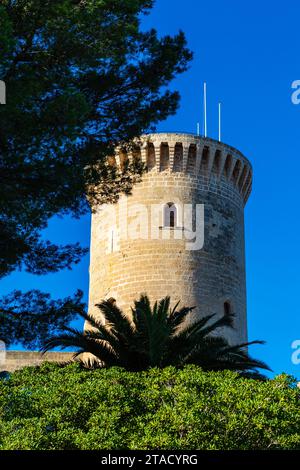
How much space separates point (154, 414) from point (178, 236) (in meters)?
11.0

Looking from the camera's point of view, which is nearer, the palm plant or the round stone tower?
the palm plant

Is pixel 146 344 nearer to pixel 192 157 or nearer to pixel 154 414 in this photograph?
pixel 154 414

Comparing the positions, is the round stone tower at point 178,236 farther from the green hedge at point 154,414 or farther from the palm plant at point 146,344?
the green hedge at point 154,414

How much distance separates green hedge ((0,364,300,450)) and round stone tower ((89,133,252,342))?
9.37m

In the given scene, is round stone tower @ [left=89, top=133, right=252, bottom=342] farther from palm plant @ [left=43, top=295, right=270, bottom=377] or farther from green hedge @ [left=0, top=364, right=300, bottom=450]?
green hedge @ [left=0, top=364, right=300, bottom=450]

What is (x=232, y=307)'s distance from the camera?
2156 centimetres

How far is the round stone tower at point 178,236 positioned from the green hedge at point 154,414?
937 cm

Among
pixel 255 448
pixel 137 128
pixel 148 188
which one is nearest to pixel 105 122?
pixel 137 128

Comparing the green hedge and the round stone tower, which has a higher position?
the round stone tower

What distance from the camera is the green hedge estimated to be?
32.7 ft

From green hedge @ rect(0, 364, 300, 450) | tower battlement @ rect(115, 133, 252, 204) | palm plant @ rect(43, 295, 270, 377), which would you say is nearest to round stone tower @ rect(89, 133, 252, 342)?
→ tower battlement @ rect(115, 133, 252, 204)

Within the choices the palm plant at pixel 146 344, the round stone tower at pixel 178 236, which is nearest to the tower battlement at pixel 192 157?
the round stone tower at pixel 178 236
